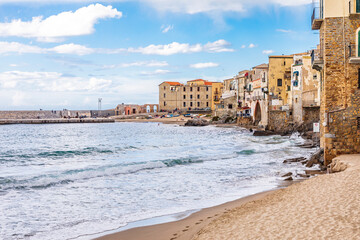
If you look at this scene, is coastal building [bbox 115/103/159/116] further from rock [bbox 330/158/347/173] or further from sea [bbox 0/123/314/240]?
rock [bbox 330/158/347/173]

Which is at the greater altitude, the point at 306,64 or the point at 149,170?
the point at 306,64

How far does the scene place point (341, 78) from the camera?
685 inches

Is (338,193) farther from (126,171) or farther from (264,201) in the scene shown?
(126,171)

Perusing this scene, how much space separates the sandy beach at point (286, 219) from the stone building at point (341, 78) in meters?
5.44

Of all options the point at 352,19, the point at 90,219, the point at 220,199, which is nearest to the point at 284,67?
the point at 352,19

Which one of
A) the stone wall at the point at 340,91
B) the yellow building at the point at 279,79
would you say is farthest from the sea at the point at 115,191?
the yellow building at the point at 279,79

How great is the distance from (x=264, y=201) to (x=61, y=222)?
218 inches

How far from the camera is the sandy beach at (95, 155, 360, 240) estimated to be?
7.11m

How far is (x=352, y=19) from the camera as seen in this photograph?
A: 1747cm

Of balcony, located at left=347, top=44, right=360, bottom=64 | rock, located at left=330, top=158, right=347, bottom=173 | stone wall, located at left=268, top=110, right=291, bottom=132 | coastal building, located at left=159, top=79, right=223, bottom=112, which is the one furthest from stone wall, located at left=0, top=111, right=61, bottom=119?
rock, located at left=330, top=158, right=347, bottom=173

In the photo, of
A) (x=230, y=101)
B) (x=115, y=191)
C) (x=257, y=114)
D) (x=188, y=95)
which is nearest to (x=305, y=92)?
(x=257, y=114)

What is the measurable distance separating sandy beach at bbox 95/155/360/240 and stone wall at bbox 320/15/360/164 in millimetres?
5397

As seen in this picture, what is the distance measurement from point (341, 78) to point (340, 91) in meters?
0.58

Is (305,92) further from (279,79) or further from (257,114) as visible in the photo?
(257,114)
